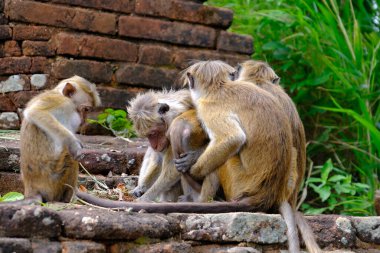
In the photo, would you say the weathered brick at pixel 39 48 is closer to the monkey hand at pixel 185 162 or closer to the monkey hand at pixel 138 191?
the monkey hand at pixel 138 191

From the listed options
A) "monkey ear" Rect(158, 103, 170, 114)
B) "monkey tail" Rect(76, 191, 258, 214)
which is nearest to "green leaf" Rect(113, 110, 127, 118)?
"monkey ear" Rect(158, 103, 170, 114)

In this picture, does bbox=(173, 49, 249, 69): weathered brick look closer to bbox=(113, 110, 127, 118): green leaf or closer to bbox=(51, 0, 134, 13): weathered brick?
bbox=(51, 0, 134, 13): weathered brick

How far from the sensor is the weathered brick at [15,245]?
3914mm

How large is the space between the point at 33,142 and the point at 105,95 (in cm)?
260

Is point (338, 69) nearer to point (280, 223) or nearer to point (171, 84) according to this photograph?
point (171, 84)

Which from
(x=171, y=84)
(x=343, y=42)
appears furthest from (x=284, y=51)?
(x=171, y=84)

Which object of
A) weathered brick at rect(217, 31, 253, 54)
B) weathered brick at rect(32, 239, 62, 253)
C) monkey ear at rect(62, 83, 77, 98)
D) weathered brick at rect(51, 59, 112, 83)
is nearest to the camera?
weathered brick at rect(32, 239, 62, 253)

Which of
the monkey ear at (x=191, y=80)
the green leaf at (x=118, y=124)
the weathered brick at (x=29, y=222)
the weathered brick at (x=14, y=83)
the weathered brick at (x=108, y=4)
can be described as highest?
the monkey ear at (x=191, y=80)

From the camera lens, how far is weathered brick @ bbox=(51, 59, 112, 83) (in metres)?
7.25

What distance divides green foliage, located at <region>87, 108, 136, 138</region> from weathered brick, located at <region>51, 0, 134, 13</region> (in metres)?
0.95

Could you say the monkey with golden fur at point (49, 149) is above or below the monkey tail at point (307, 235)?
above

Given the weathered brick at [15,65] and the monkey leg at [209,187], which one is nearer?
the monkey leg at [209,187]

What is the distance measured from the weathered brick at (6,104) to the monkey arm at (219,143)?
108 inches

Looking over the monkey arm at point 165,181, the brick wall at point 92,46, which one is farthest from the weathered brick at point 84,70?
the monkey arm at point 165,181
